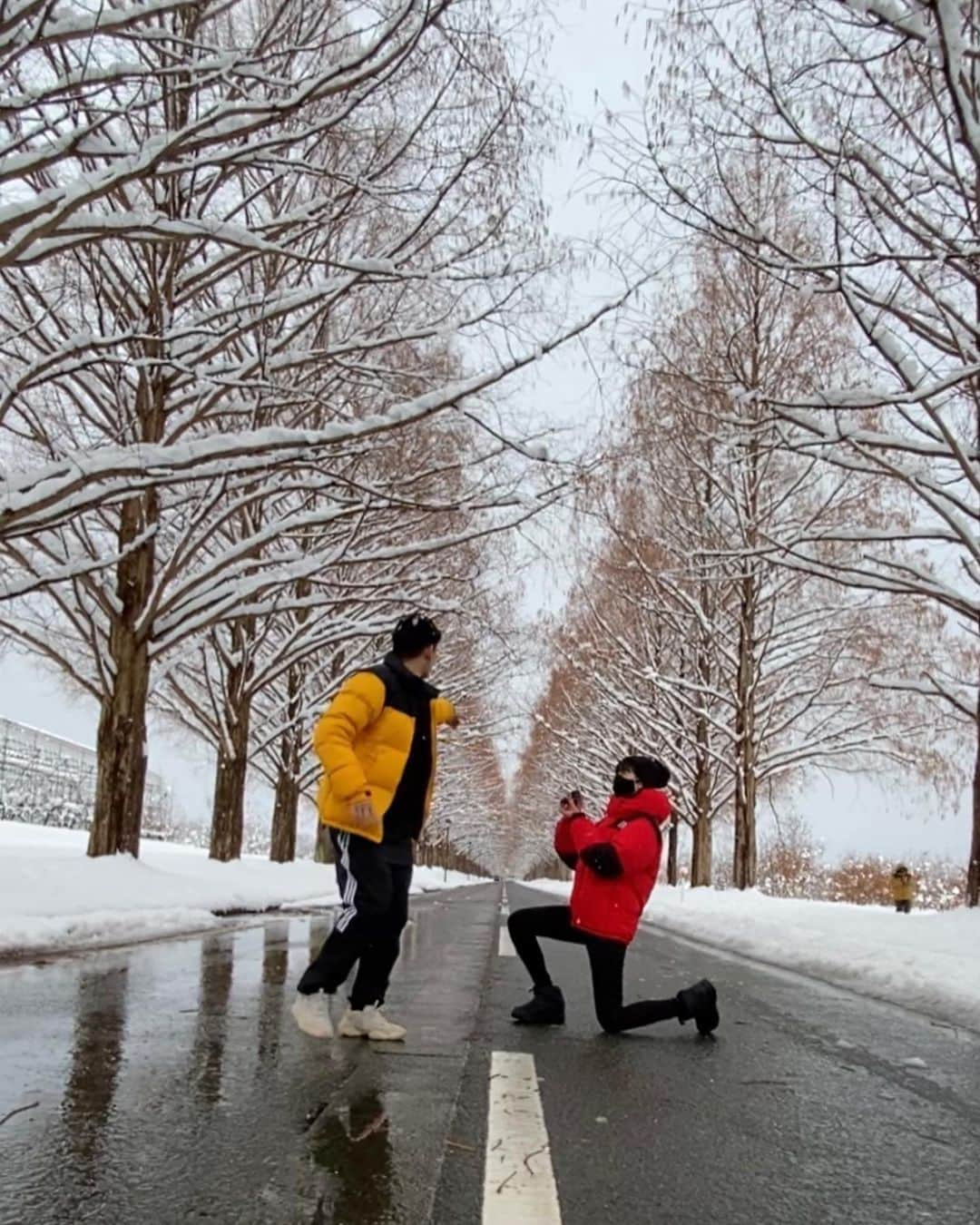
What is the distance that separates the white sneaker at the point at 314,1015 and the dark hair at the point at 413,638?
57.0 inches

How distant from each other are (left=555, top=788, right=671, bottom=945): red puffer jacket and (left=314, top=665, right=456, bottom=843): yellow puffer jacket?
3.88ft

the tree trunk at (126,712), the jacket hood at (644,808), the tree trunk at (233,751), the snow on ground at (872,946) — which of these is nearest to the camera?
the jacket hood at (644,808)

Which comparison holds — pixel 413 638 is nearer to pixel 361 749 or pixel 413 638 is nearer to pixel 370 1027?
pixel 361 749

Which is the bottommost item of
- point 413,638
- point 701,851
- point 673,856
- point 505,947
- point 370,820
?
point 505,947

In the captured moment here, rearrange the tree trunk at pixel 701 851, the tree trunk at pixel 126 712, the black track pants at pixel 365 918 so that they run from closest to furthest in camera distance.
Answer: the black track pants at pixel 365 918, the tree trunk at pixel 126 712, the tree trunk at pixel 701 851

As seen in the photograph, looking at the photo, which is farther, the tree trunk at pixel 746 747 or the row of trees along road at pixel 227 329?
the tree trunk at pixel 746 747

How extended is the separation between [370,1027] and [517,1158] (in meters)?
1.72

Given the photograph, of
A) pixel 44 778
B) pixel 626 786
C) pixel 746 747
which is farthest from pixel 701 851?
pixel 44 778

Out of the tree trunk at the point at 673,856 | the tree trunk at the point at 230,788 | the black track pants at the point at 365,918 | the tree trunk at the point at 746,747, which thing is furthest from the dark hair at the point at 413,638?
the tree trunk at the point at 673,856

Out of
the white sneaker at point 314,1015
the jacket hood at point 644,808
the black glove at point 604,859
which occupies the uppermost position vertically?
→ the jacket hood at point 644,808

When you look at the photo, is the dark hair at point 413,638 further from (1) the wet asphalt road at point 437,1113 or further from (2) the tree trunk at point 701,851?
(2) the tree trunk at point 701,851

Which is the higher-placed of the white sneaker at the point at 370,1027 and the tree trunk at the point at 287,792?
the tree trunk at the point at 287,792

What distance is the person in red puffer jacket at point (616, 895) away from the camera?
15.7ft

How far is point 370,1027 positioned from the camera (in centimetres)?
423
